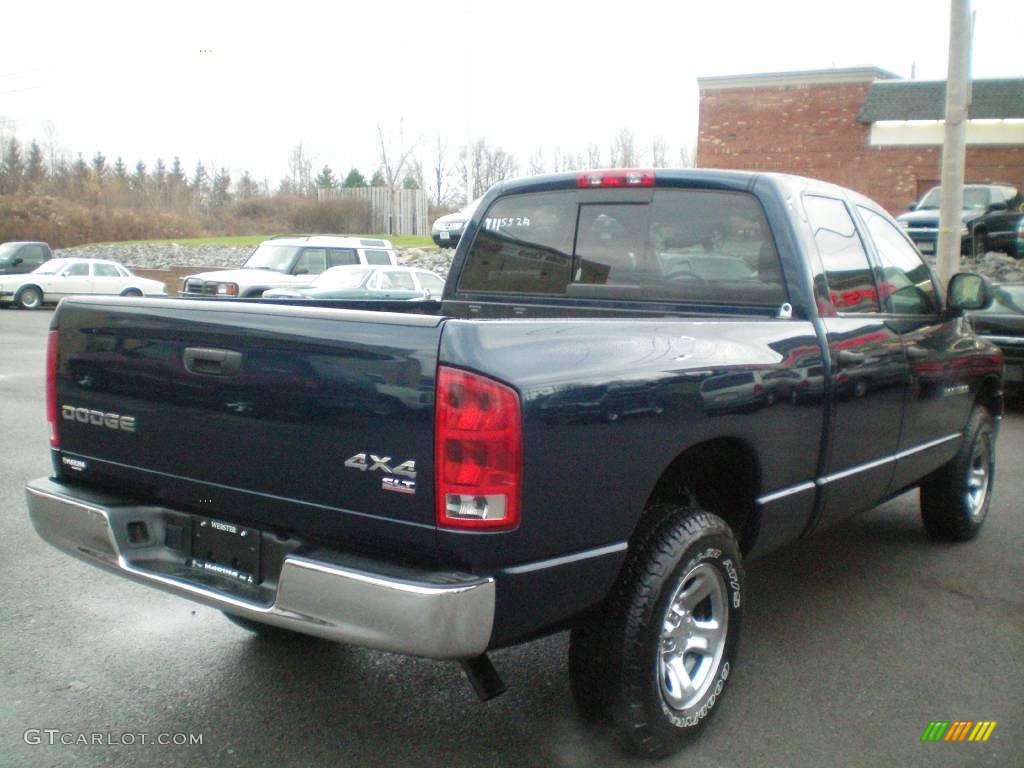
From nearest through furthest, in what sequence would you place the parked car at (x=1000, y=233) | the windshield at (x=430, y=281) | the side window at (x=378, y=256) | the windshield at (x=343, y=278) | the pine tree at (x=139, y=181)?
the windshield at (x=343, y=278), the windshield at (x=430, y=281), the parked car at (x=1000, y=233), the side window at (x=378, y=256), the pine tree at (x=139, y=181)

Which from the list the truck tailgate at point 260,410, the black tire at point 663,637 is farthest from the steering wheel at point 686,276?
the truck tailgate at point 260,410

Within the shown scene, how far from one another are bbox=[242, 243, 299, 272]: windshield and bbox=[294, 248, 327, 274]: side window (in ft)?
0.55

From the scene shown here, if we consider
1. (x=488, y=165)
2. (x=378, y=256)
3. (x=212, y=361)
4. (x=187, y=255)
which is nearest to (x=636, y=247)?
(x=212, y=361)

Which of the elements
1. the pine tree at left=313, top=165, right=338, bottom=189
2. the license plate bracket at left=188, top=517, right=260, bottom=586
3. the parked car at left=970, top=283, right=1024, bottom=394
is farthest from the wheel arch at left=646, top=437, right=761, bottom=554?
the pine tree at left=313, top=165, right=338, bottom=189

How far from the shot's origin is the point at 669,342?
326cm

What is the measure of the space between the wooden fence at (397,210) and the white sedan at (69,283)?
32783 millimetres

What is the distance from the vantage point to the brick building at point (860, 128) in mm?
34438

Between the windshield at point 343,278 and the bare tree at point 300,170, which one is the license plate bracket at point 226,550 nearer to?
the windshield at point 343,278

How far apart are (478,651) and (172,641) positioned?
7.03 ft

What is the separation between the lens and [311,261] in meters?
21.0

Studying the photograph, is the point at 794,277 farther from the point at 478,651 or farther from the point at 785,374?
the point at 478,651

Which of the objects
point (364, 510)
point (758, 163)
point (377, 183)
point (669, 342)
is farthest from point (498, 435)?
point (377, 183)

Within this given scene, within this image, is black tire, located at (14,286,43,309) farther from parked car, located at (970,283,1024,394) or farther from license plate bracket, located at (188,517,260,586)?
license plate bracket, located at (188,517,260,586)

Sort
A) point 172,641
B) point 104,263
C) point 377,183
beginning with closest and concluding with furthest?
1. point 172,641
2. point 104,263
3. point 377,183
